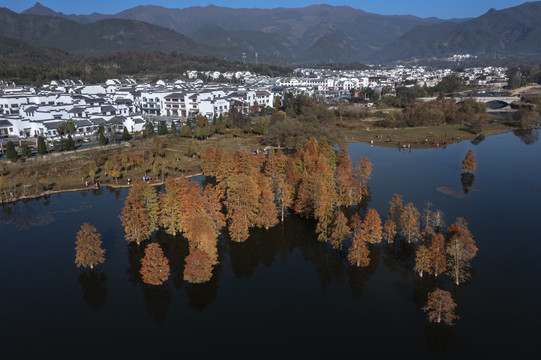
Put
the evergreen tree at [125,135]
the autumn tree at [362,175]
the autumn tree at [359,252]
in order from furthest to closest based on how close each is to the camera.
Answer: the evergreen tree at [125,135], the autumn tree at [362,175], the autumn tree at [359,252]

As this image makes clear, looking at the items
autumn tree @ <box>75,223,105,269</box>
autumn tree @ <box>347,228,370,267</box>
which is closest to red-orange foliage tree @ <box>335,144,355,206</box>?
autumn tree @ <box>347,228,370,267</box>

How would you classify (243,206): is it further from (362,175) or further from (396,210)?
(362,175)

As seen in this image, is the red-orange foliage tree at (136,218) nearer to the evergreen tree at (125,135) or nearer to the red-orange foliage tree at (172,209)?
the red-orange foliage tree at (172,209)

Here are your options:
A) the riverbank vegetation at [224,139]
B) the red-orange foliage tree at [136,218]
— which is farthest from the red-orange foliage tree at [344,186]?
the riverbank vegetation at [224,139]

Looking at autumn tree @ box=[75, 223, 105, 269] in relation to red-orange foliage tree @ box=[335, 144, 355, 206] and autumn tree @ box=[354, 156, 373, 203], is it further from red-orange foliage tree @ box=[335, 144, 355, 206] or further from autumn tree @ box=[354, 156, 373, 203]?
autumn tree @ box=[354, 156, 373, 203]

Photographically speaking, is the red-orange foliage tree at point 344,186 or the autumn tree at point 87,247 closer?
the autumn tree at point 87,247

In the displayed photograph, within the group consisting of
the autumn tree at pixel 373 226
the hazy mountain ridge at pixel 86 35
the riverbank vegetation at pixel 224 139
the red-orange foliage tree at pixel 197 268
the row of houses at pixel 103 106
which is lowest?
the red-orange foliage tree at pixel 197 268
